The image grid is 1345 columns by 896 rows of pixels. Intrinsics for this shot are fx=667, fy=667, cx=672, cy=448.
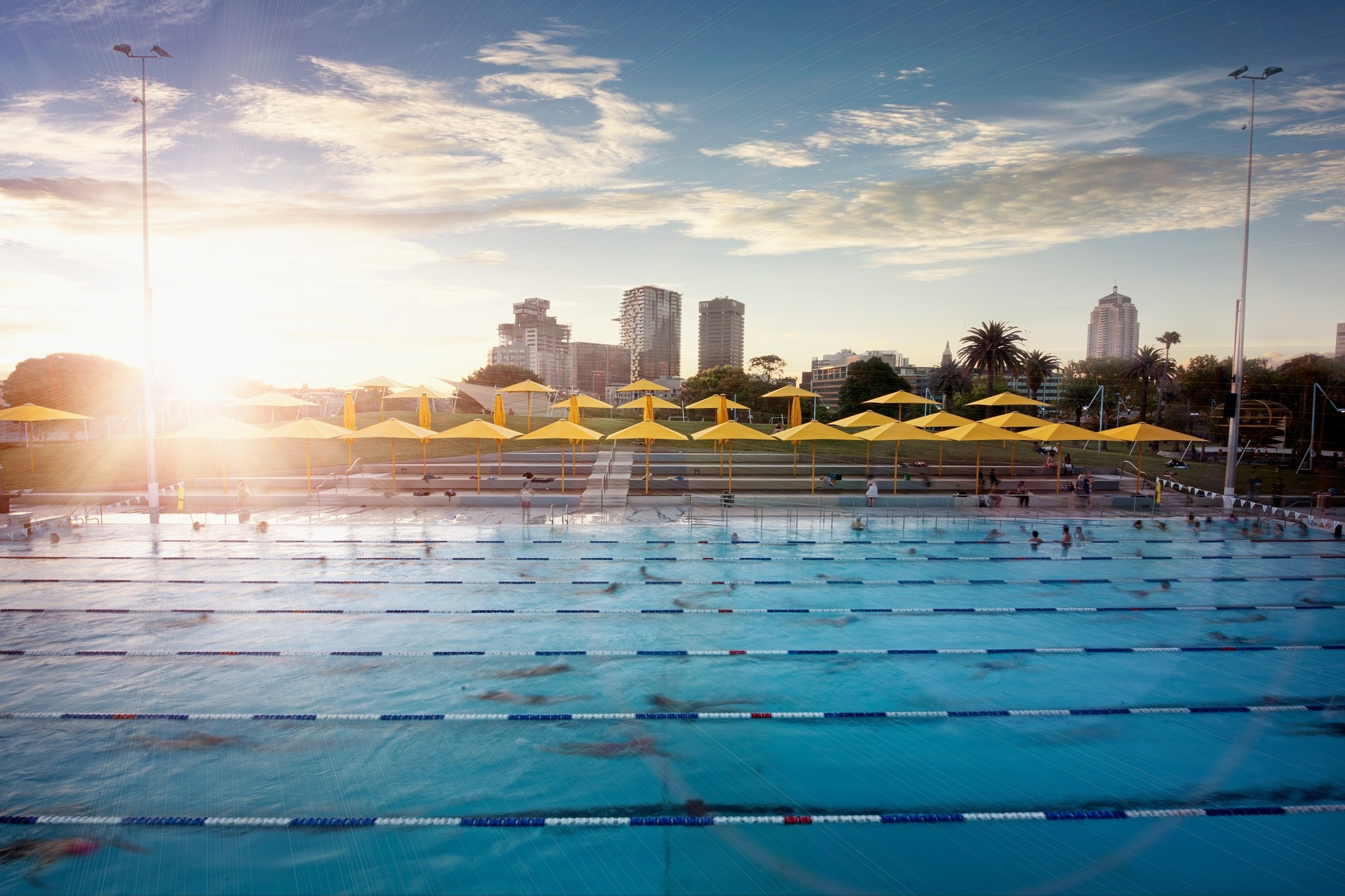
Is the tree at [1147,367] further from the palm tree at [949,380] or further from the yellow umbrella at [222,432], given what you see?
the yellow umbrella at [222,432]

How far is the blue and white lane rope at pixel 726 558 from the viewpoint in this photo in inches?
622

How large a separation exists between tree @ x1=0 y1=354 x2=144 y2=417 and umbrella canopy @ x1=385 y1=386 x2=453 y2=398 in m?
33.6

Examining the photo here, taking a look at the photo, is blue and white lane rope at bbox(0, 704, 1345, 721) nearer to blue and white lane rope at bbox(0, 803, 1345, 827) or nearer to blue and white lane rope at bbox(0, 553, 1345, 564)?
blue and white lane rope at bbox(0, 803, 1345, 827)

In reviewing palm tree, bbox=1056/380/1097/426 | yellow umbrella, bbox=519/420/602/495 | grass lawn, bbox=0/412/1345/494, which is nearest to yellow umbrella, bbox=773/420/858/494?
grass lawn, bbox=0/412/1345/494

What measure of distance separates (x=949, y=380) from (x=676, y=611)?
182 ft

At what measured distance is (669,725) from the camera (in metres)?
7.83

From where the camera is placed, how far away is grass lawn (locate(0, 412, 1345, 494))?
27.5 metres

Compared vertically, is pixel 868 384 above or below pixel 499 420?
above

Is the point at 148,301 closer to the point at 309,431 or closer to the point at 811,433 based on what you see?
the point at 309,431

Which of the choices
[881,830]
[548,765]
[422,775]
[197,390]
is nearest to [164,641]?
[422,775]

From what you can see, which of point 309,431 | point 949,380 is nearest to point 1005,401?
point 309,431

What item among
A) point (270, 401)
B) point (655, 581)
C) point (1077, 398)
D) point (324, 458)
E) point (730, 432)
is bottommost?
point (655, 581)

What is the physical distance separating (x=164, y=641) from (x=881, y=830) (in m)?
10.8

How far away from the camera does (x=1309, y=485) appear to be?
29234mm
